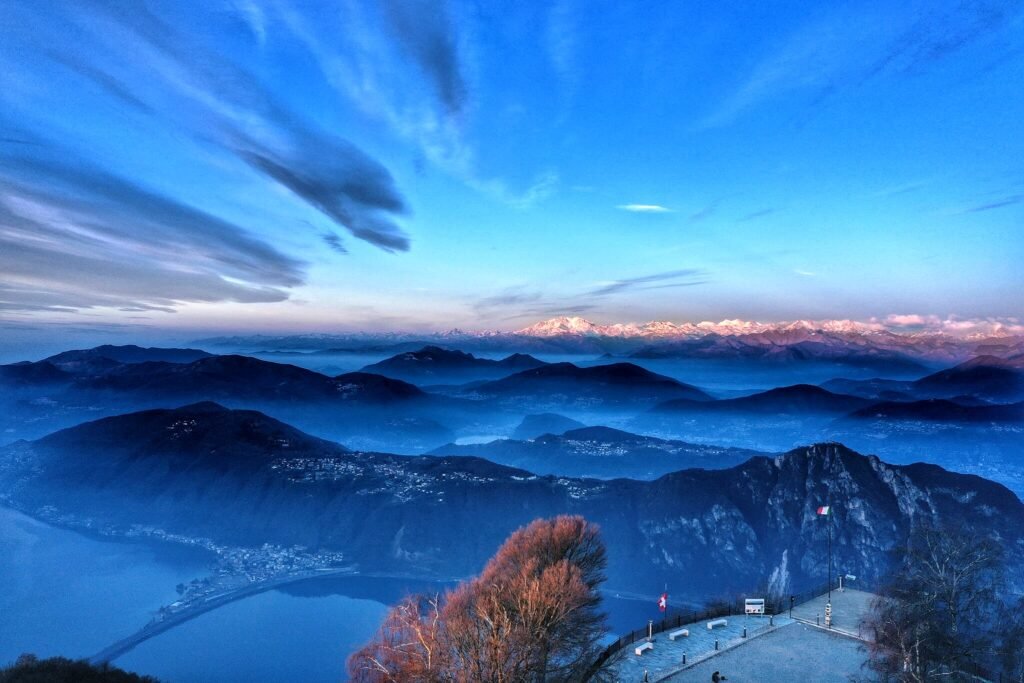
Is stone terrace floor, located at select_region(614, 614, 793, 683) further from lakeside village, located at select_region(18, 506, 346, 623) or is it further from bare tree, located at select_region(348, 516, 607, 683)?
lakeside village, located at select_region(18, 506, 346, 623)

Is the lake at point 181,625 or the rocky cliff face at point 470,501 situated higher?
the rocky cliff face at point 470,501

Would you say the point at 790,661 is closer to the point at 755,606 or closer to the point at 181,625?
the point at 755,606

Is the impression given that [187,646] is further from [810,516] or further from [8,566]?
[810,516]

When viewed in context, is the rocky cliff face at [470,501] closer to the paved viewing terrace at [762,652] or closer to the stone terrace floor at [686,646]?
the paved viewing terrace at [762,652]

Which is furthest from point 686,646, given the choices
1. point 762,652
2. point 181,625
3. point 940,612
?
point 181,625

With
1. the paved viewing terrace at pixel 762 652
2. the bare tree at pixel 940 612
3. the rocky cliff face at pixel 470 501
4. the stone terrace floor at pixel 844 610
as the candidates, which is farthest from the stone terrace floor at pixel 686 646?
the rocky cliff face at pixel 470 501

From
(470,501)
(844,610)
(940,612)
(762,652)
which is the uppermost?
(940,612)
